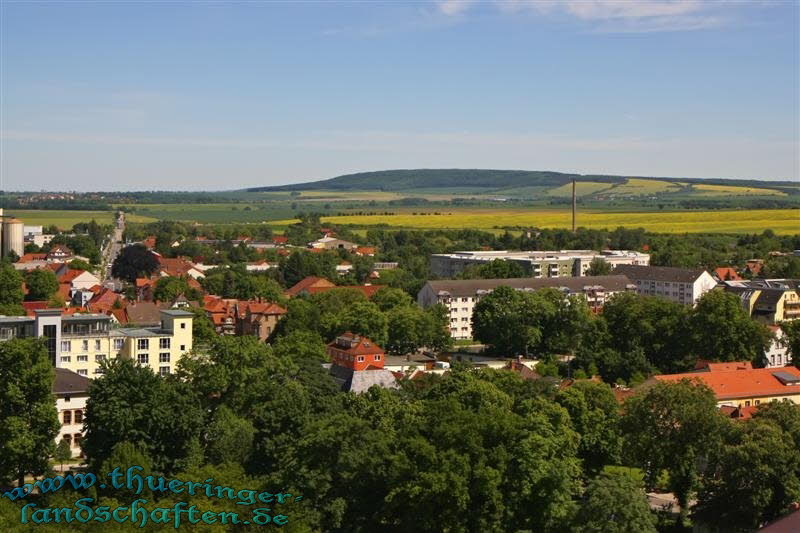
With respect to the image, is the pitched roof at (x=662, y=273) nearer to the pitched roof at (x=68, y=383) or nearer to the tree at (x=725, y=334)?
the tree at (x=725, y=334)

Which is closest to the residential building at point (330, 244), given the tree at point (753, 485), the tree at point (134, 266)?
the tree at point (134, 266)

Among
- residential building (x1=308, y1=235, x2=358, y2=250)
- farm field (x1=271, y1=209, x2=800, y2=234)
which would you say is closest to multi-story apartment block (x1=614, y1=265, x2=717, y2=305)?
residential building (x1=308, y1=235, x2=358, y2=250)

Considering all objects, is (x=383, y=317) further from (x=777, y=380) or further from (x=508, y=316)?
(x=777, y=380)

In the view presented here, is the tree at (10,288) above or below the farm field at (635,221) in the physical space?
below

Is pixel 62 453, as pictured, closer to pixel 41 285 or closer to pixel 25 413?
pixel 25 413

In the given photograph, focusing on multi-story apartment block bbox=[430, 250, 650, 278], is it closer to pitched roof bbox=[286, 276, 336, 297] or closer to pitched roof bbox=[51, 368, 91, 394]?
pitched roof bbox=[286, 276, 336, 297]
